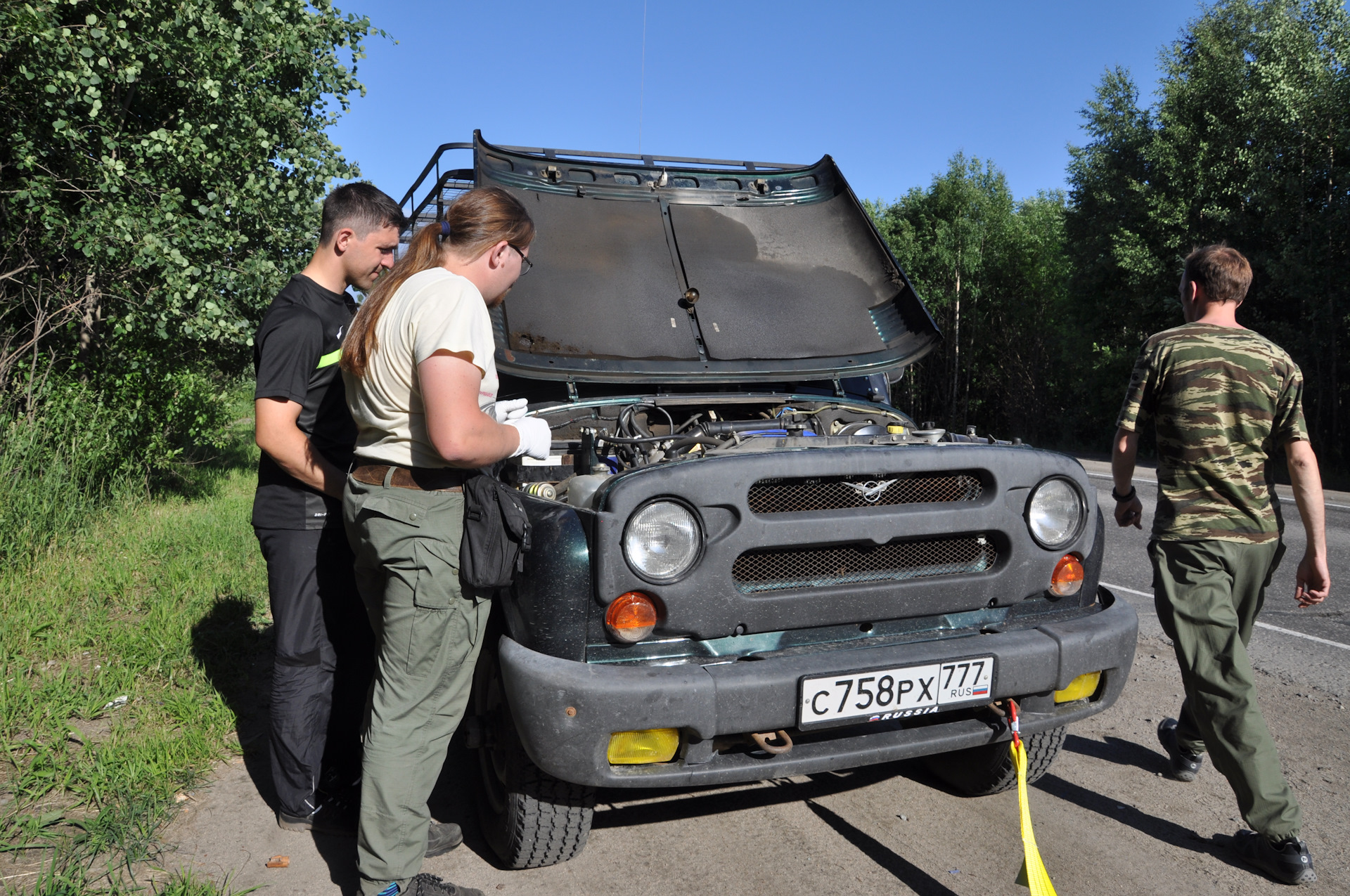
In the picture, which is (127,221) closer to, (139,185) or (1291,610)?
(139,185)

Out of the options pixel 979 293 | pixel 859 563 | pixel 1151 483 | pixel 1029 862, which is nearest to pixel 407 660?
pixel 859 563

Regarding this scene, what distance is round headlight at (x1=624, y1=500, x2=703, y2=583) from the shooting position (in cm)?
245

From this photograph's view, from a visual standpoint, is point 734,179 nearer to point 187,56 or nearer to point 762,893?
point 762,893

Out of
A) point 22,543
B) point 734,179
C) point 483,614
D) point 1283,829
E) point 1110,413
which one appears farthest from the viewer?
point 1110,413

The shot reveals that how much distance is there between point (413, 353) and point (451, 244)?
0.37 meters

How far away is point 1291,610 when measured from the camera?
6.28 meters

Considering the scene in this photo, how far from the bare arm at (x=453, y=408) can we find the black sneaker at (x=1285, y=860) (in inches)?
109

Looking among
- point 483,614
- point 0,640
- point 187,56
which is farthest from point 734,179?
point 187,56

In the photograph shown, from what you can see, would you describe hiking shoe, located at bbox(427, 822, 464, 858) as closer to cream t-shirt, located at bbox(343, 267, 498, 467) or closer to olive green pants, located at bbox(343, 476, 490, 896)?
olive green pants, located at bbox(343, 476, 490, 896)

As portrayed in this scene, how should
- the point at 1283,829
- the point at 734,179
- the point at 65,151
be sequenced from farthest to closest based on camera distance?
the point at 65,151 < the point at 734,179 < the point at 1283,829

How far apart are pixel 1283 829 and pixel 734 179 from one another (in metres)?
3.65

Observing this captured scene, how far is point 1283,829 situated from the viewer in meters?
2.77

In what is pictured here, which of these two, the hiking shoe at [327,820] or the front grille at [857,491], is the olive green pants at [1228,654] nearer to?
the front grille at [857,491]

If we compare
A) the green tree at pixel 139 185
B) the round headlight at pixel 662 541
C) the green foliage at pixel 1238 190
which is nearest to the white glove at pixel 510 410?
the round headlight at pixel 662 541
